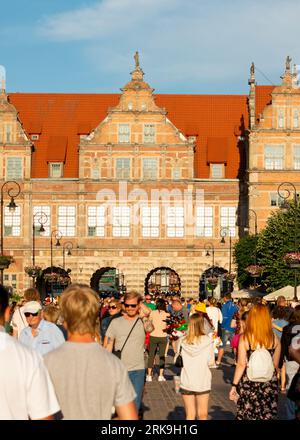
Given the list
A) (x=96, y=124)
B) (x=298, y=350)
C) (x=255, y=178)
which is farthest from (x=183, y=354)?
(x=96, y=124)

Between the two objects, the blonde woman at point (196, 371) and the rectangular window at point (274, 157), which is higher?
the rectangular window at point (274, 157)

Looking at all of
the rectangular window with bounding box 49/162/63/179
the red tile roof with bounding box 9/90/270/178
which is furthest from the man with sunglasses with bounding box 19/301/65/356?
the rectangular window with bounding box 49/162/63/179

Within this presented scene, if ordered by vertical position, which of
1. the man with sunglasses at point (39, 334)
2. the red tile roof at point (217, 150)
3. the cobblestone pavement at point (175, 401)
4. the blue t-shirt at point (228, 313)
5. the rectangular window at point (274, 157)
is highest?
the red tile roof at point (217, 150)

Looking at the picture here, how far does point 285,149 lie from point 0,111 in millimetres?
16828

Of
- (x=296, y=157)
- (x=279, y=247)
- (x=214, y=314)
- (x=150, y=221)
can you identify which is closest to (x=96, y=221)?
(x=150, y=221)

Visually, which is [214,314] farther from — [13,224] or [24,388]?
[13,224]

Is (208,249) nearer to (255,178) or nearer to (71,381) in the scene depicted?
(255,178)

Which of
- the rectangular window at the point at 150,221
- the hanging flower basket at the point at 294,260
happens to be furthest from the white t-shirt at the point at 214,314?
the rectangular window at the point at 150,221

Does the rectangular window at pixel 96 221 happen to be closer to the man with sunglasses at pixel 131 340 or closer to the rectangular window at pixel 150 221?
the rectangular window at pixel 150 221

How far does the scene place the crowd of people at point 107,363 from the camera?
604 centimetres

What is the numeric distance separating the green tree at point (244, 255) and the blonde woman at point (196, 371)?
41.3m

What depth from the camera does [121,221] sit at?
62969mm

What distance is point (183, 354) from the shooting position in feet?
43.3

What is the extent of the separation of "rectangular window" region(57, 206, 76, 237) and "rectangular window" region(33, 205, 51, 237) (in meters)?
0.66
